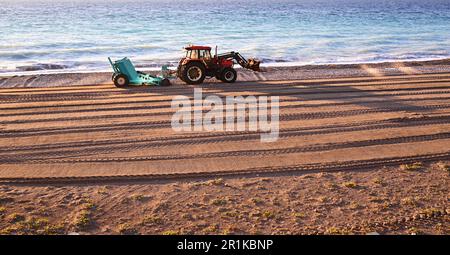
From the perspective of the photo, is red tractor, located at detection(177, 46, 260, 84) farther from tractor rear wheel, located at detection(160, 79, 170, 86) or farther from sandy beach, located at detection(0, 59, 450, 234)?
sandy beach, located at detection(0, 59, 450, 234)

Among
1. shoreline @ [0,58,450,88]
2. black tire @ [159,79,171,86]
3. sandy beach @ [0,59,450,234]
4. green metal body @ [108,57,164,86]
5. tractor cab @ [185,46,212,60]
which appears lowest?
sandy beach @ [0,59,450,234]

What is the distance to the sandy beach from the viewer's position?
7410 millimetres

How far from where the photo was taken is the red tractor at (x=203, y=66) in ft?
55.6

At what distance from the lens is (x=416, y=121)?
12531 mm

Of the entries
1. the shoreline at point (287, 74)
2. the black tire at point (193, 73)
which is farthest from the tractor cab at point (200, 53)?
the shoreline at point (287, 74)

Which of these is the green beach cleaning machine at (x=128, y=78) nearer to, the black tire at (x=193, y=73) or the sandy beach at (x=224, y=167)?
the black tire at (x=193, y=73)

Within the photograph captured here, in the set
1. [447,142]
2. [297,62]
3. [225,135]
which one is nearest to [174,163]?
[225,135]

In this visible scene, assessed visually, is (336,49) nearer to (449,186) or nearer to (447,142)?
(447,142)

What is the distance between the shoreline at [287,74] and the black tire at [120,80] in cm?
163

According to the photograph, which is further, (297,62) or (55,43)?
(55,43)

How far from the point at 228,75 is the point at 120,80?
11.5ft

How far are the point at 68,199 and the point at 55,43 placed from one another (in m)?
28.4

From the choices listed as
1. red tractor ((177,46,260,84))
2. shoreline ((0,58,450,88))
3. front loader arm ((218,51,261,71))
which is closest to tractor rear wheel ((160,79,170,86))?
red tractor ((177,46,260,84))

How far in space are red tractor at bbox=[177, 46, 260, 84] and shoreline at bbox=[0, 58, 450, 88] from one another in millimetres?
608
